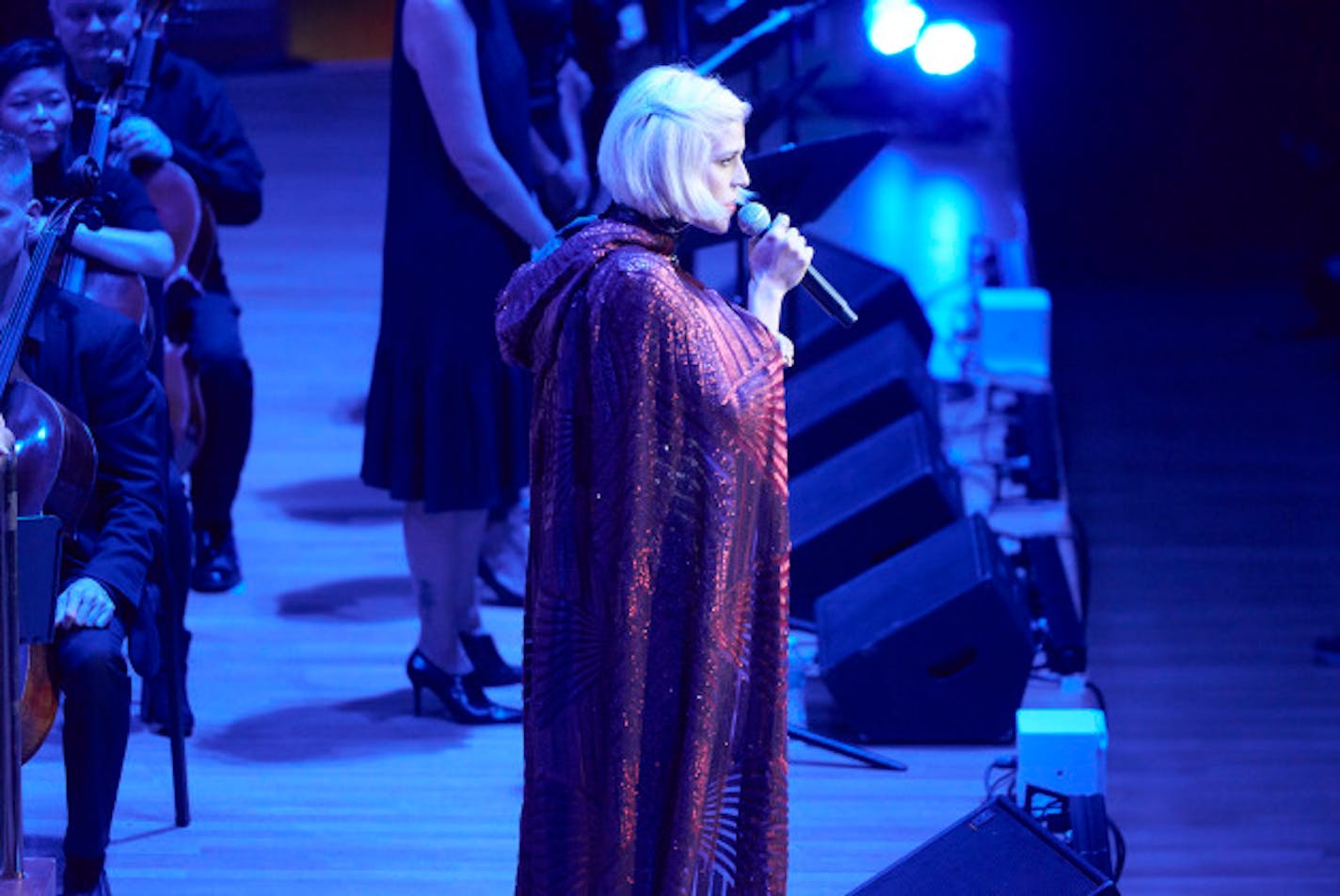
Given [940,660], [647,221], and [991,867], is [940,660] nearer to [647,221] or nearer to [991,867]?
[991,867]

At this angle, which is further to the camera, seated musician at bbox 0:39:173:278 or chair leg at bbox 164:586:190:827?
seated musician at bbox 0:39:173:278

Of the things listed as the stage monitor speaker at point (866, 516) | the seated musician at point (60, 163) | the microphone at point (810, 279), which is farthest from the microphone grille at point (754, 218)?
the stage monitor speaker at point (866, 516)

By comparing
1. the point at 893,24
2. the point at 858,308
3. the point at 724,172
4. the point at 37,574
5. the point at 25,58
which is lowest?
the point at 37,574

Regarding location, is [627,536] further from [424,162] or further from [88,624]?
[424,162]

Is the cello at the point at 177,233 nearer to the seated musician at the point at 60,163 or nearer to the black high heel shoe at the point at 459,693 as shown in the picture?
the seated musician at the point at 60,163

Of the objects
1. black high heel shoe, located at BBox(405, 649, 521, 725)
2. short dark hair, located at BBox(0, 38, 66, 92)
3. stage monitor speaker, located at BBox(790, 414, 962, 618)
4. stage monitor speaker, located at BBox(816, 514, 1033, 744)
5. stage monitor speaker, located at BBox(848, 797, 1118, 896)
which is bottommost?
stage monitor speaker, located at BBox(848, 797, 1118, 896)

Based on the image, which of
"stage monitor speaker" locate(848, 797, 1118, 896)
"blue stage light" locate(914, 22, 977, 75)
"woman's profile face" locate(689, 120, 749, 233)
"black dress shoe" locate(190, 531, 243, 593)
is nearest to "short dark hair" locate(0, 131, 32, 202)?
"woman's profile face" locate(689, 120, 749, 233)

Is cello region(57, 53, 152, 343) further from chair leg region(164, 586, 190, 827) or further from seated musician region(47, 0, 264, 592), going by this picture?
seated musician region(47, 0, 264, 592)

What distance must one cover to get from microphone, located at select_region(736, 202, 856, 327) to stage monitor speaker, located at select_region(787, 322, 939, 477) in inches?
95.5

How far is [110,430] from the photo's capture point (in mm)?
3568

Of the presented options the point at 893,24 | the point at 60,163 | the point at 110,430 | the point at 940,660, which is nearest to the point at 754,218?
the point at 110,430

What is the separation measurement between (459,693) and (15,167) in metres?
1.43

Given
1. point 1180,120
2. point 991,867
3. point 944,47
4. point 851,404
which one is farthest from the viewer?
point 1180,120

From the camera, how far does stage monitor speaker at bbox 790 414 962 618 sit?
4758 millimetres
